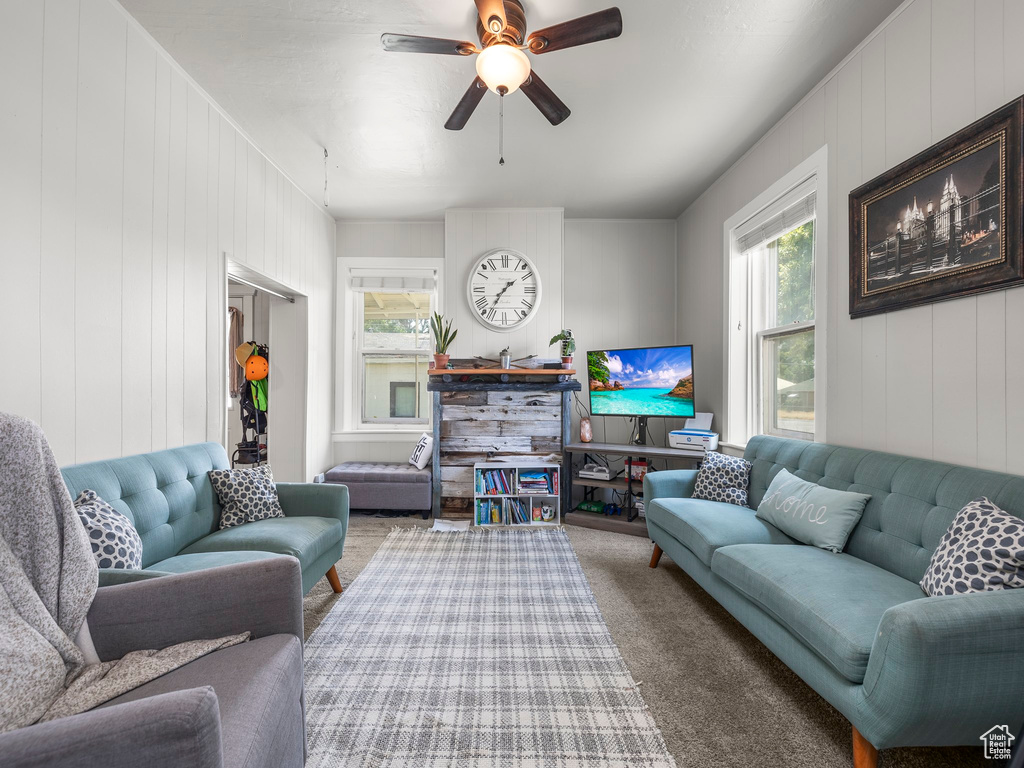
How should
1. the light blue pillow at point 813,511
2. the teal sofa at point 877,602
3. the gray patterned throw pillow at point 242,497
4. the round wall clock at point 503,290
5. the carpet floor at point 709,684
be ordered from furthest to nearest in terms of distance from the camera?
the round wall clock at point 503,290, the gray patterned throw pillow at point 242,497, the light blue pillow at point 813,511, the carpet floor at point 709,684, the teal sofa at point 877,602

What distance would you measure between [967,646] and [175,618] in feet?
6.18

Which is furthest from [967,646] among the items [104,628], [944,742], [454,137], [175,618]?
[454,137]

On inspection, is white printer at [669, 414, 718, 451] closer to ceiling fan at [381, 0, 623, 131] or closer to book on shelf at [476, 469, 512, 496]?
book on shelf at [476, 469, 512, 496]

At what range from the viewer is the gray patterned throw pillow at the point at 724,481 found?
2.83 m

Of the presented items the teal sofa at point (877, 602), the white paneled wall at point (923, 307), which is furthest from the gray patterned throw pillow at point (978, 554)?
the white paneled wall at point (923, 307)

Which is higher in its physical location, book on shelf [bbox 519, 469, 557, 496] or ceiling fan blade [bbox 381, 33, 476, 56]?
ceiling fan blade [bbox 381, 33, 476, 56]

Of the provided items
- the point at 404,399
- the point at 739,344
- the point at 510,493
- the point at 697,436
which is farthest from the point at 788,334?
the point at 404,399

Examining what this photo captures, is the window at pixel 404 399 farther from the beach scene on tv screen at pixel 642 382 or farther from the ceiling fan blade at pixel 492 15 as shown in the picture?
the ceiling fan blade at pixel 492 15

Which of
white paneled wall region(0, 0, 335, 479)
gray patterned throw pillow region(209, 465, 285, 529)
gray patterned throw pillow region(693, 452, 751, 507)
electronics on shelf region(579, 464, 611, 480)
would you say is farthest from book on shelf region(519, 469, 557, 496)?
white paneled wall region(0, 0, 335, 479)

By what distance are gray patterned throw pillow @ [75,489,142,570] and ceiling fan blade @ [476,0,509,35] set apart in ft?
7.08

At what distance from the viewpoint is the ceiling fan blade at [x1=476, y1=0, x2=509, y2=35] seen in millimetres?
1797

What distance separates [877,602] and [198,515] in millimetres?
2603

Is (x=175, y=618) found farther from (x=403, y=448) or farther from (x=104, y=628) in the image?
(x=403, y=448)

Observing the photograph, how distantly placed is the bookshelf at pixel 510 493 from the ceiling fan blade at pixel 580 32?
283 cm
